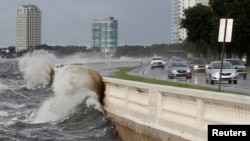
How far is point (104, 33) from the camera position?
185625mm

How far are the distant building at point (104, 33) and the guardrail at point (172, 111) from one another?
529ft

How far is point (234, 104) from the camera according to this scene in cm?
949

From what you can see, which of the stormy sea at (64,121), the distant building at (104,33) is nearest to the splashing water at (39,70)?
the stormy sea at (64,121)

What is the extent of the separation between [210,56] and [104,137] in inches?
4264

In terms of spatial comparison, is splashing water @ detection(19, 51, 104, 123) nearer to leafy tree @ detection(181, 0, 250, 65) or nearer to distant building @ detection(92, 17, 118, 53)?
leafy tree @ detection(181, 0, 250, 65)

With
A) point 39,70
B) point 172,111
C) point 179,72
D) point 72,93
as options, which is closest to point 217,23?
point 179,72

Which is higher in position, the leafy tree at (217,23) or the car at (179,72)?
the leafy tree at (217,23)

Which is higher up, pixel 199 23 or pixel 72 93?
pixel 199 23

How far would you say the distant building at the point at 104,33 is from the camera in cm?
17825

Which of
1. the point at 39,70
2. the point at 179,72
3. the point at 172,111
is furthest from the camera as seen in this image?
the point at 179,72

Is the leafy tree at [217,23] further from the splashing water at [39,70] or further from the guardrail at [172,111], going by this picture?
the guardrail at [172,111]

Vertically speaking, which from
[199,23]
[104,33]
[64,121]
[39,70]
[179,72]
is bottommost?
[179,72]

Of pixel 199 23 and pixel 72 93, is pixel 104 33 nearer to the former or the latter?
pixel 199 23

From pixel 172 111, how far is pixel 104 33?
572 ft
